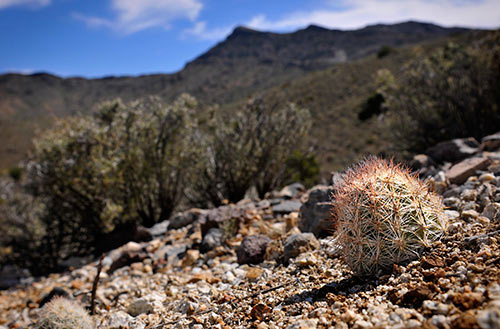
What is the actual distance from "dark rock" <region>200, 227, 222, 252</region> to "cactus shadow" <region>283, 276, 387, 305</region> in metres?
2.43

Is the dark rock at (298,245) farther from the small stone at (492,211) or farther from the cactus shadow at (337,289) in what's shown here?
the small stone at (492,211)

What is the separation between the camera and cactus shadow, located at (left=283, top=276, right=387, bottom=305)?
8.71ft

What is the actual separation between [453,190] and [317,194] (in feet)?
5.43

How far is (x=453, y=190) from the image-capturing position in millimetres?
4371

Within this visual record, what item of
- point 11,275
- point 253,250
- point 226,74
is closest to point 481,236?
point 253,250

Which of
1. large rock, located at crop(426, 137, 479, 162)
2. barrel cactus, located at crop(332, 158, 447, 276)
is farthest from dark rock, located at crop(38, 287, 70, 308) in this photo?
large rock, located at crop(426, 137, 479, 162)

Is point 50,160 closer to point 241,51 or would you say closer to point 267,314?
point 267,314

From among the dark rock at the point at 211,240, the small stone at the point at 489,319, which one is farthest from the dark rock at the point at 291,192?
the small stone at the point at 489,319

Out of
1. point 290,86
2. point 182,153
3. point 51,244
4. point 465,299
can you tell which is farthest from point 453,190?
point 290,86

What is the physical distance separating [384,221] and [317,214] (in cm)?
196

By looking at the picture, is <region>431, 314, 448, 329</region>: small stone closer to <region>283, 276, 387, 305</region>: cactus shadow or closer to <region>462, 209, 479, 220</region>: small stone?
<region>283, 276, 387, 305</region>: cactus shadow

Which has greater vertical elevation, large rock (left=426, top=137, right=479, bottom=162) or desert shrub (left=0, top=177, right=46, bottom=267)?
large rock (left=426, top=137, right=479, bottom=162)

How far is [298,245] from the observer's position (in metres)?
3.94

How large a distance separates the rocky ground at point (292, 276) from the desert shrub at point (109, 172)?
4.25ft
